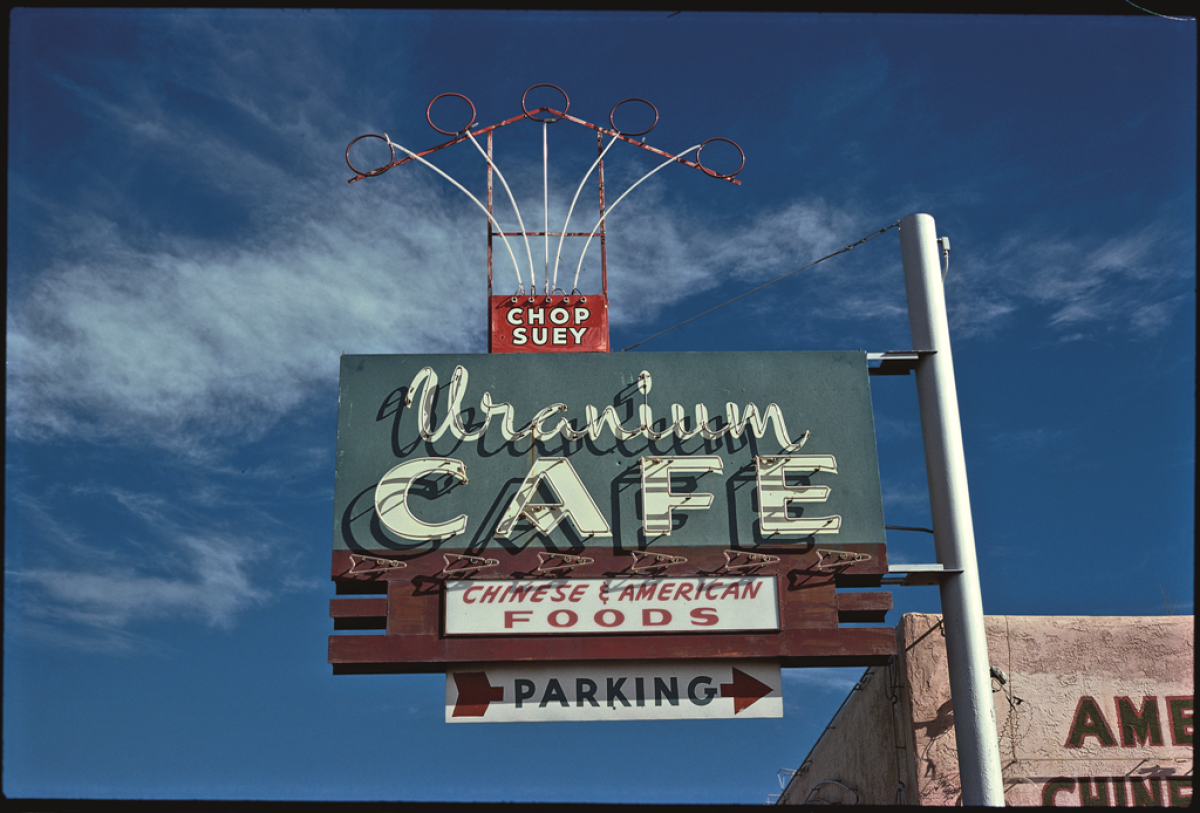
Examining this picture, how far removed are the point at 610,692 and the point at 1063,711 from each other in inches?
182

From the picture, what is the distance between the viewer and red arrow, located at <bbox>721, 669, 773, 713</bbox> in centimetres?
1186

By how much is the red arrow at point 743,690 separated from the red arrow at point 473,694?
0.07m

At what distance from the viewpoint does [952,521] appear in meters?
12.5

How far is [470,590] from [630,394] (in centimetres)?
275

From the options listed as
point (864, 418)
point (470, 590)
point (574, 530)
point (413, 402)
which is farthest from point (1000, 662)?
point (413, 402)

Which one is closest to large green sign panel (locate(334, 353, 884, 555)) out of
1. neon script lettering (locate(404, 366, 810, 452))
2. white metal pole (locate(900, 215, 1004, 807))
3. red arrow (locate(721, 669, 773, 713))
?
neon script lettering (locate(404, 366, 810, 452))

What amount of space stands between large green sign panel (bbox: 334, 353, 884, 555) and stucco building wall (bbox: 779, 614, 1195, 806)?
160 centimetres

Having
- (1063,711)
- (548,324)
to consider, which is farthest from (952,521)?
(548,324)

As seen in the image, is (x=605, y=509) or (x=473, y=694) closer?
(x=473, y=694)

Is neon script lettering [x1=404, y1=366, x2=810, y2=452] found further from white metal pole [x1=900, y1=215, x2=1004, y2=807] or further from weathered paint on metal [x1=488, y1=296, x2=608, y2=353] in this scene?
white metal pole [x1=900, y1=215, x2=1004, y2=807]

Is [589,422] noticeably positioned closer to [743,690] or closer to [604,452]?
[604,452]

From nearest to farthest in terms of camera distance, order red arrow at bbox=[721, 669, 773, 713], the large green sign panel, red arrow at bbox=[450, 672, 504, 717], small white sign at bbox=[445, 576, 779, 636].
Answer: red arrow at bbox=[450, 672, 504, 717] → red arrow at bbox=[721, 669, 773, 713] → small white sign at bbox=[445, 576, 779, 636] → the large green sign panel

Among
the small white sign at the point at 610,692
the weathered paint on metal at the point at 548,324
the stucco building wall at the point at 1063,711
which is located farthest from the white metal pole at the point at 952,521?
the weathered paint on metal at the point at 548,324

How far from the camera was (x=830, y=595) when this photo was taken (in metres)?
12.2
